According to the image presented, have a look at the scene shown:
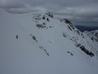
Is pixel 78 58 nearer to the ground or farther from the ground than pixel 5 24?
nearer to the ground

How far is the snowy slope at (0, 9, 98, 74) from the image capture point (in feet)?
110

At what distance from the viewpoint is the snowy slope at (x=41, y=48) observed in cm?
3362

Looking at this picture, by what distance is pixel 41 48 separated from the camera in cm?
4938

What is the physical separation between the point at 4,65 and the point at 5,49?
16.5 ft

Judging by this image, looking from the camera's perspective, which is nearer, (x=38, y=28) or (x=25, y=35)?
(x=25, y=35)

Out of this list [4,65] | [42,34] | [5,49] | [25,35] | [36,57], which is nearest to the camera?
[4,65]

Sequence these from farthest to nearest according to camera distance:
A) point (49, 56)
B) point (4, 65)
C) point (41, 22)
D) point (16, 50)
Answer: point (41, 22), point (49, 56), point (16, 50), point (4, 65)

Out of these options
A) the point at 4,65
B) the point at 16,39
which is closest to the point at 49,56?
the point at 16,39

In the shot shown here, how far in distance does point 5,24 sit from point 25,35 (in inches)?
370

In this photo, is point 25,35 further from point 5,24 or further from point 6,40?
point 6,40

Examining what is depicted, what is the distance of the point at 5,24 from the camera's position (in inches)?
1668

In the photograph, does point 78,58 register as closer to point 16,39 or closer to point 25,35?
point 25,35

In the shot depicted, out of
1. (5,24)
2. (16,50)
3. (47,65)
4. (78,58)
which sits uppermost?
(5,24)

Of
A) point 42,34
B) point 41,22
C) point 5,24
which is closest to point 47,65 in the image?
point 5,24
